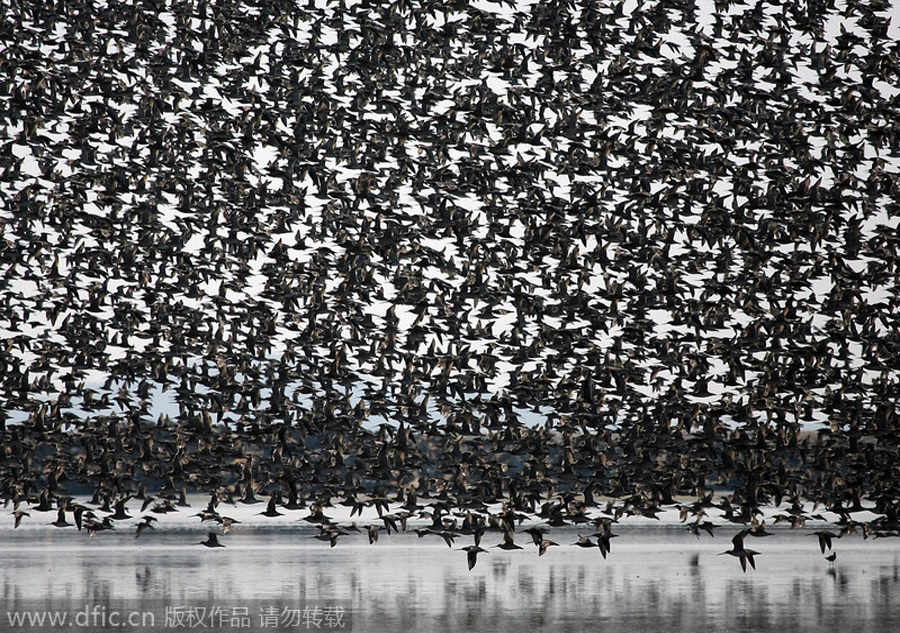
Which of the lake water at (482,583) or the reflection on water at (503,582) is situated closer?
the lake water at (482,583)

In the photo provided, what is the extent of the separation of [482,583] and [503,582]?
883 millimetres

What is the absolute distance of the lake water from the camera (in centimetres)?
3062

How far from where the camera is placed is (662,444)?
43.4 meters

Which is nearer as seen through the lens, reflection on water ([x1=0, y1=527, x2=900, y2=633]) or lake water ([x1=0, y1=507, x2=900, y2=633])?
lake water ([x1=0, y1=507, x2=900, y2=633])

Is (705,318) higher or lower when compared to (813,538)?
higher

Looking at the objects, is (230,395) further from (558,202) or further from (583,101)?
(583,101)

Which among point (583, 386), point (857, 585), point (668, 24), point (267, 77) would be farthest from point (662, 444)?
point (267, 77)

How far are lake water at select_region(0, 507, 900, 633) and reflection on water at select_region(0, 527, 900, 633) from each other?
0.22 ft

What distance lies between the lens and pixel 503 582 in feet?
130

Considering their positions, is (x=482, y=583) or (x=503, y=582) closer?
(x=482, y=583)

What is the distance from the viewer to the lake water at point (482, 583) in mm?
30625

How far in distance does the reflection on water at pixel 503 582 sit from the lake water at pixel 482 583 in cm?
7

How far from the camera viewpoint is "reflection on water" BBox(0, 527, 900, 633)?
30812mm

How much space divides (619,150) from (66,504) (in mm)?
23879
